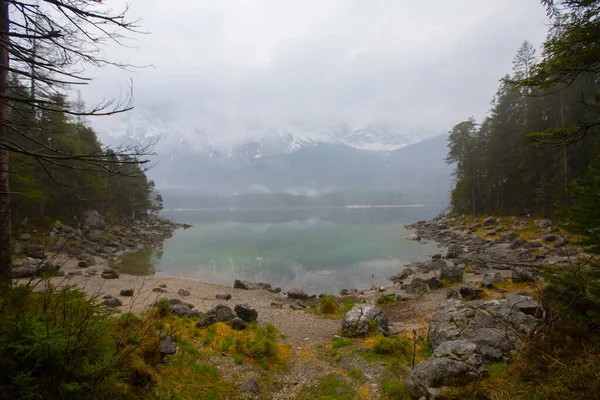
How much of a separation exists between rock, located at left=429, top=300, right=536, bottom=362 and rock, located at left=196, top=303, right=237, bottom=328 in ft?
20.7

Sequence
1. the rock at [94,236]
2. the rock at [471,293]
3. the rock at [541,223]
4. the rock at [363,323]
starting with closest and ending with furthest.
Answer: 1. the rock at [363,323]
2. the rock at [471,293]
3. the rock at [541,223]
4. the rock at [94,236]

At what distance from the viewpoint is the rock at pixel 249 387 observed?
5621 mm

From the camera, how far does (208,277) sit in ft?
73.2

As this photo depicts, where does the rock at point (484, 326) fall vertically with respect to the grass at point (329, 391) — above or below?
above

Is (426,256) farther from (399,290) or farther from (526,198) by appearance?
(526,198)

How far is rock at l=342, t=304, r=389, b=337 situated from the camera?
8.94 meters

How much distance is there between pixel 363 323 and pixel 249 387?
4535 millimetres

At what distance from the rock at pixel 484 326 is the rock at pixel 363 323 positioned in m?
1.71

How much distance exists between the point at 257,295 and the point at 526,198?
34633 mm

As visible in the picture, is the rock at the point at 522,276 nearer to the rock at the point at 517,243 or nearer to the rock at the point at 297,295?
the rock at the point at 297,295

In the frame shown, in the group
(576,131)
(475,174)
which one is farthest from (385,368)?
(475,174)

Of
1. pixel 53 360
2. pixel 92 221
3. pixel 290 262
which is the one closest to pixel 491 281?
pixel 53 360

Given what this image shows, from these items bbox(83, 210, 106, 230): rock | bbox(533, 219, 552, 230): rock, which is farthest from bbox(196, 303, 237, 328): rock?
bbox(83, 210, 106, 230): rock

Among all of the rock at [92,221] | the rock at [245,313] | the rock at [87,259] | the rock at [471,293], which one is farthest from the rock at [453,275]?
the rock at [92,221]
